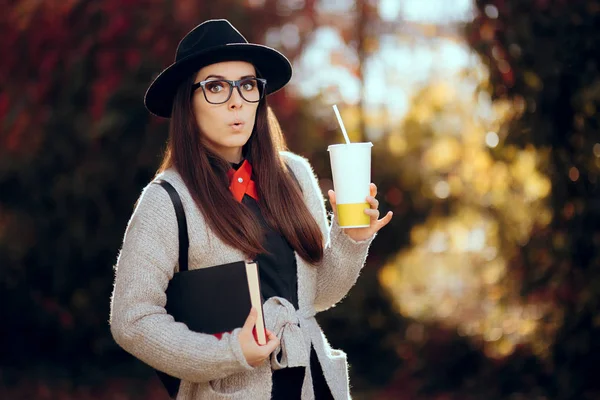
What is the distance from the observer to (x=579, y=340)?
217 inches

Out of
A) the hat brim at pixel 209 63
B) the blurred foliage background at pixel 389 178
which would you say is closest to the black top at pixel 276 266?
the hat brim at pixel 209 63

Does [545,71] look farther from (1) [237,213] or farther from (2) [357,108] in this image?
(1) [237,213]

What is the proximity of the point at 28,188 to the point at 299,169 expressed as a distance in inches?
187

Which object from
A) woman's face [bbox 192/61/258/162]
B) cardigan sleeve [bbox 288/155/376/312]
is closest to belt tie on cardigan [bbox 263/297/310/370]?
cardigan sleeve [bbox 288/155/376/312]

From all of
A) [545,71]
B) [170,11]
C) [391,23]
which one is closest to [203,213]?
[545,71]

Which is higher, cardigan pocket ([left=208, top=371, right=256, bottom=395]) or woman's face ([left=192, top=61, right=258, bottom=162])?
woman's face ([left=192, top=61, right=258, bottom=162])

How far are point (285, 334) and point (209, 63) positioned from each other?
82 cm

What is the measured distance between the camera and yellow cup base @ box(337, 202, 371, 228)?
2.61 metres

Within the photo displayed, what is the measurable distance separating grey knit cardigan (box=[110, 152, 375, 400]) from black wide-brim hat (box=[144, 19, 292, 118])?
0.89ft

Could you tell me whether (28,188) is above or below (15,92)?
below

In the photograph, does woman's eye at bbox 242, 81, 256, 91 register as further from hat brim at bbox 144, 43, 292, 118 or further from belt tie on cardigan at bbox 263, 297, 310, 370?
belt tie on cardigan at bbox 263, 297, 310, 370

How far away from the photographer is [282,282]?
261cm

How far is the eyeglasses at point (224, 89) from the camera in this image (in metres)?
2.62

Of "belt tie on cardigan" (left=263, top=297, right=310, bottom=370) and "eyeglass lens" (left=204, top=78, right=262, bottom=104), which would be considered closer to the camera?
"belt tie on cardigan" (left=263, top=297, right=310, bottom=370)
